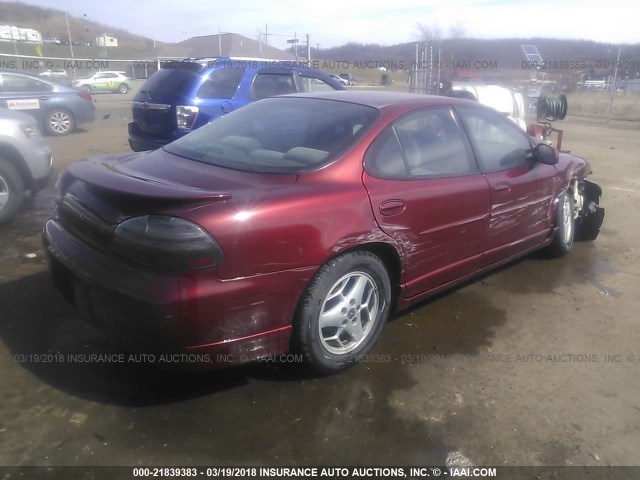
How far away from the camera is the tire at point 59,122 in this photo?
459 inches

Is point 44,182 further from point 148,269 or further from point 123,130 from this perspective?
point 123,130

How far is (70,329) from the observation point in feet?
10.8

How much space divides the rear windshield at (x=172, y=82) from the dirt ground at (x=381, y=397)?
341cm

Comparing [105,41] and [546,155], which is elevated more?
[105,41]

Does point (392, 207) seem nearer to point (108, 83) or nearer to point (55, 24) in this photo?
point (108, 83)

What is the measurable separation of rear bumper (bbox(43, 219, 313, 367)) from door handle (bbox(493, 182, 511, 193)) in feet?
5.55

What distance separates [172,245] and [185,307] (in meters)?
0.27

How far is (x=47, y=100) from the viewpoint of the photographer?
37.5 ft

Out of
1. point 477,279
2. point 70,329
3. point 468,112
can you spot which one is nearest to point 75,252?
point 70,329

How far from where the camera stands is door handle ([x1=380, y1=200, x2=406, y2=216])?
113 inches

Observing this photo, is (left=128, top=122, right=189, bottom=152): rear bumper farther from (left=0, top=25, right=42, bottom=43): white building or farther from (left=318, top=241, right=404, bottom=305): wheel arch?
(left=0, top=25, right=42, bottom=43): white building

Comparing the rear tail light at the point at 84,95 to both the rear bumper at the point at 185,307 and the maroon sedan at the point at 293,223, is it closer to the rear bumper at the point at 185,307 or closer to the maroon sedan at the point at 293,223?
the maroon sedan at the point at 293,223

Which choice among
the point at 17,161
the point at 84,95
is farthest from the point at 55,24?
the point at 17,161

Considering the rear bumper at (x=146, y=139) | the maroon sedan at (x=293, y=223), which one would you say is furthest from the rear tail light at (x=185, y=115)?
the maroon sedan at (x=293, y=223)
